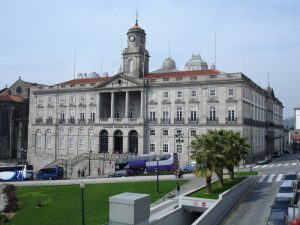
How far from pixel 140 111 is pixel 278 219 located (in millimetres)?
51814

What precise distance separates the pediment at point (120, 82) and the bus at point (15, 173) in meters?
23.8

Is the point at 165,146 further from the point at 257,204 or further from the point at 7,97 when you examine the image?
the point at 7,97

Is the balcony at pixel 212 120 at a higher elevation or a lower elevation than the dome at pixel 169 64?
lower

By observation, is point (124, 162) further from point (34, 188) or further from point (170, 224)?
point (170, 224)

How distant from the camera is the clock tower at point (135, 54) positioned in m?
78.1

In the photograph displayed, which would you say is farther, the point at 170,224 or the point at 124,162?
the point at 124,162

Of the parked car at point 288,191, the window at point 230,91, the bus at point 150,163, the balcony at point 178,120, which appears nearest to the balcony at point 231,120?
the window at point 230,91

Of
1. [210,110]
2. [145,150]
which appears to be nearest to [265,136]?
[210,110]

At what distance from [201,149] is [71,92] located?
172ft

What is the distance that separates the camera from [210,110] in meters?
67.9

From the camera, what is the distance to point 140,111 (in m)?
75.8

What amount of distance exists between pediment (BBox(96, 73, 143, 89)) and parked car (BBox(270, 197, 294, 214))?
1858 inches

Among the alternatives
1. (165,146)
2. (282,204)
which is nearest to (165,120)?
(165,146)

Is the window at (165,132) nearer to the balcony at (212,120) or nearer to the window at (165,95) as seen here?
the window at (165,95)
